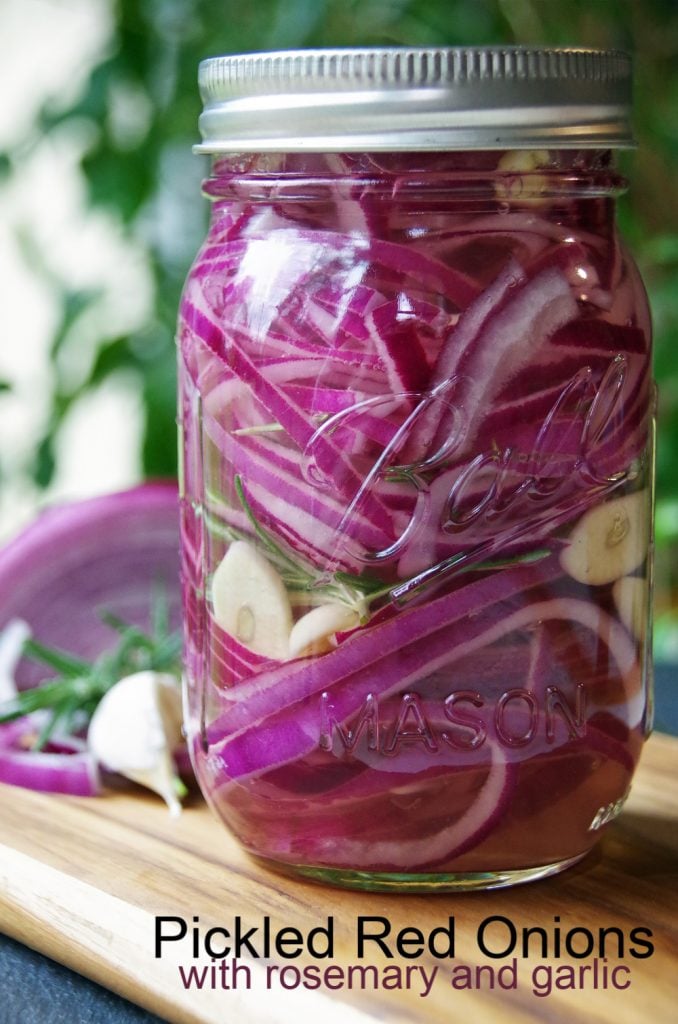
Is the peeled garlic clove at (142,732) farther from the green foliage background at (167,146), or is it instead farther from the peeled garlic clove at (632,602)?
the green foliage background at (167,146)

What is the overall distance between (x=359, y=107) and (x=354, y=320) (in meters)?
0.12

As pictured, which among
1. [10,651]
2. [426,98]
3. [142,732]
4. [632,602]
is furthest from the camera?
[10,651]

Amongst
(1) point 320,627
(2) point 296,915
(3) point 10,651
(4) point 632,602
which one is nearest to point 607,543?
(4) point 632,602

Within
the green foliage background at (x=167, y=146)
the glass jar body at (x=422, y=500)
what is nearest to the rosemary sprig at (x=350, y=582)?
the glass jar body at (x=422, y=500)

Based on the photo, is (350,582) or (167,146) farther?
(167,146)

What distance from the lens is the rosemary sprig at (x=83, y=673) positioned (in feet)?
3.67

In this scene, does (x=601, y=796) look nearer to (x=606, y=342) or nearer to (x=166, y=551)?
(x=606, y=342)

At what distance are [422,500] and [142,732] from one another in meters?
0.36

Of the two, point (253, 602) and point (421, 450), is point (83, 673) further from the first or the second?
point (421, 450)

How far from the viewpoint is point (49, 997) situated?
2.60 feet

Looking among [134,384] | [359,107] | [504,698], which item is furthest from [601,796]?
[134,384]

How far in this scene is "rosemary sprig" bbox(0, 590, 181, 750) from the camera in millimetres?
1118

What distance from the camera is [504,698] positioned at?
32.4 inches

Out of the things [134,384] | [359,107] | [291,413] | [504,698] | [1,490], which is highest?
[359,107]
